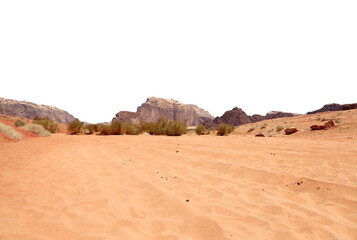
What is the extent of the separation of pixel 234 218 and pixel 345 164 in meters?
3.95

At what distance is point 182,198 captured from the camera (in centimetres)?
334

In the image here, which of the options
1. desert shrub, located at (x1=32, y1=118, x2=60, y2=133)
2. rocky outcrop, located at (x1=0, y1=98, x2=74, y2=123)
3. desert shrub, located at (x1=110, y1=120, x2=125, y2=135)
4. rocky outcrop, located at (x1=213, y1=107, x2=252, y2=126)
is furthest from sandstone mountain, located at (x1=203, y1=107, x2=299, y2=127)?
rocky outcrop, located at (x1=0, y1=98, x2=74, y2=123)

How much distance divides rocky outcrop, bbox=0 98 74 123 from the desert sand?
81913mm

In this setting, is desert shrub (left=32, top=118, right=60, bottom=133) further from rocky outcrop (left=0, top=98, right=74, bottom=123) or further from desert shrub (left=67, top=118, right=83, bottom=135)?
rocky outcrop (left=0, top=98, right=74, bottom=123)

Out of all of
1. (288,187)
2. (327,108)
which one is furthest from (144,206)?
(327,108)

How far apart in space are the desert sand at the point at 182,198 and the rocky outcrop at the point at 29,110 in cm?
8191

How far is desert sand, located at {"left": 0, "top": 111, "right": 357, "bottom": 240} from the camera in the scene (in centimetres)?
243

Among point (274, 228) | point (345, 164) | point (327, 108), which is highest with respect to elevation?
point (327, 108)

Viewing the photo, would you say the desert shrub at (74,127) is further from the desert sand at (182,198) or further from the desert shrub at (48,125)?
the desert sand at (182,198)

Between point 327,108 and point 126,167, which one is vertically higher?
point 327,108

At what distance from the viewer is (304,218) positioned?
2.67m

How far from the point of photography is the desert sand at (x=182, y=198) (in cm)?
243

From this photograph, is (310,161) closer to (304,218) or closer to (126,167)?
(304,218)

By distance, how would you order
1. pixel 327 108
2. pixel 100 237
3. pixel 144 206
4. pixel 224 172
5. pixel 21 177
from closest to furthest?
pixel 100 237 < pixel 144 206 < pixel 21 177 < pixel 224 172 < pixel 327 108
